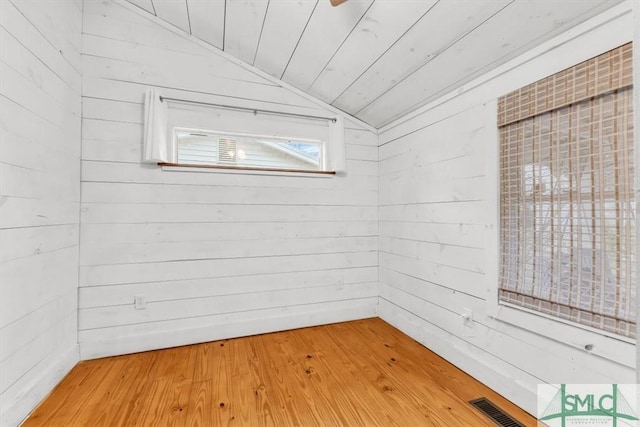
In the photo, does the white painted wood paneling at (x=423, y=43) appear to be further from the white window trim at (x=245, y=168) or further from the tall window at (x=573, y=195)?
the white window trim at (x=245, y=168)

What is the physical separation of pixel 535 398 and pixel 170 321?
2.42 meters

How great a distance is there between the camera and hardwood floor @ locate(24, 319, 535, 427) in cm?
148

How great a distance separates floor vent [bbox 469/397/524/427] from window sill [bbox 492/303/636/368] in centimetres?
45

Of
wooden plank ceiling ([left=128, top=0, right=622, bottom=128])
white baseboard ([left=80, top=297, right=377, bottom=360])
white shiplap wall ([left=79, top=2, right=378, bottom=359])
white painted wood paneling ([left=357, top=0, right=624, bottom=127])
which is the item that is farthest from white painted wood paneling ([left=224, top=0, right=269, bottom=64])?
white baseboard ([left=80, top=297, right=377, bottom=360])

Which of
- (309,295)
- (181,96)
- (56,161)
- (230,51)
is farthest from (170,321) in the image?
(230,51)

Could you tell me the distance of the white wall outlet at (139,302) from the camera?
217 cm

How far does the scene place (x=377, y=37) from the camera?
5.87ft

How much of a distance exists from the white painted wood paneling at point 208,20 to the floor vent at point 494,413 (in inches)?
114

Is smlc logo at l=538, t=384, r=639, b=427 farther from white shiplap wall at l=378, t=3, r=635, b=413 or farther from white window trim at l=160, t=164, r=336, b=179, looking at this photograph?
white window trim at l=160, t=164, r=336, b=179

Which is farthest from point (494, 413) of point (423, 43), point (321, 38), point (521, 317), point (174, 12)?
point (174, 12)

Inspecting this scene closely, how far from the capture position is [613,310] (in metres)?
1.19

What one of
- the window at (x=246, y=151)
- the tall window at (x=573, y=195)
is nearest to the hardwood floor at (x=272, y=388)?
the tall window at (x=573, y=195)

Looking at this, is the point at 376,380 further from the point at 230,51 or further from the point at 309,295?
the point at 230,51

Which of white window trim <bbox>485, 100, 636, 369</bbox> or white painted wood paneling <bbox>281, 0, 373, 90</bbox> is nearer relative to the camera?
white window trim <bbox>485, 100, 636, 369</bbox>
